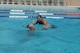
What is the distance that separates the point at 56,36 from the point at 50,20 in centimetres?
294

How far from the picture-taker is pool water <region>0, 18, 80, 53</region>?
17.6 ft

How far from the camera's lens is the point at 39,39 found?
6430 millimetres

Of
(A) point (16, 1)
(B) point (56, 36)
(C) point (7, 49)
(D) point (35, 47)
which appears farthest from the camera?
(A) point (16, 1)

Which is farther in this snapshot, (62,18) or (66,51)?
(62,18)

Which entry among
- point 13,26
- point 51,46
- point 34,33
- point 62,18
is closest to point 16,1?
point 62,18

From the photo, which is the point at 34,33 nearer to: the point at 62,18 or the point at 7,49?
the point at 7,49

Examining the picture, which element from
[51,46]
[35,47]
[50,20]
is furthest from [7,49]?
[50,20]

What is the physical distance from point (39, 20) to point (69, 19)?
8.88 feet

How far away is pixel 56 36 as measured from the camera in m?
6.91

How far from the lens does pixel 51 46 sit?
571 cm

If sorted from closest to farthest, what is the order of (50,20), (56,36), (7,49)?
1. (7,49)
2. (56,36)
3. (50,20)

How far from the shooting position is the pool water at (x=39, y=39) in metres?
5.38

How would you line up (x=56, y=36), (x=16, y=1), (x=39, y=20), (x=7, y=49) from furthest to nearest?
1. (x=16, y=1)
2. (x=39, y=20)
3. (x=56, y=36)
4. (x=7, y=49)

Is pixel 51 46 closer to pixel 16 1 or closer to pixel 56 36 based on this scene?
pixel 56 36
